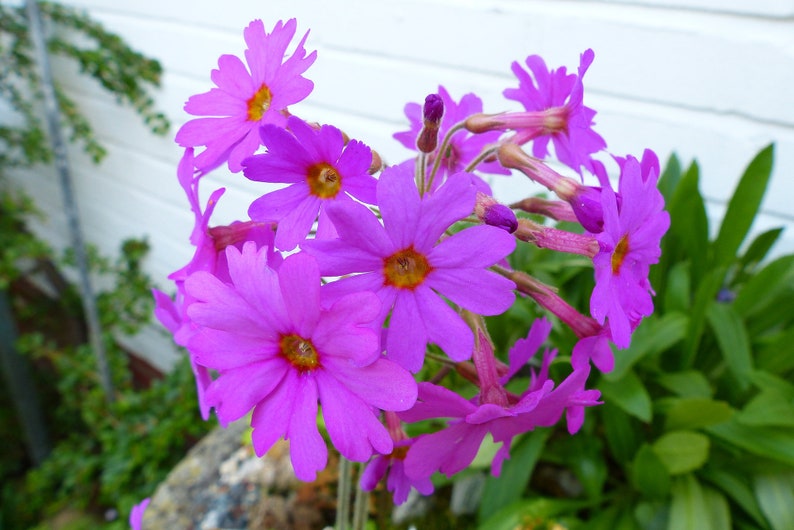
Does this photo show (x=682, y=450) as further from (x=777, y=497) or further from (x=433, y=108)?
(x=433, y=108)

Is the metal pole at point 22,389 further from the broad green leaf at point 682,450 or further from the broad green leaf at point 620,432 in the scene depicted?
the broad green leaf at point 682,450

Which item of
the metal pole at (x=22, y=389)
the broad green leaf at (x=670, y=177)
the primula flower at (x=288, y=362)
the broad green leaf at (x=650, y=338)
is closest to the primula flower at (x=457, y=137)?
the primula flower at (x=288, y=362)

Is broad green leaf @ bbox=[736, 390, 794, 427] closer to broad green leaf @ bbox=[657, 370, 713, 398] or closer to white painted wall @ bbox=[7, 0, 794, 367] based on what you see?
broad green leaf @ bbox=[657, 370, 713, 398]

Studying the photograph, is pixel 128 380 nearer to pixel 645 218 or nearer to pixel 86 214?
pixel 86 214

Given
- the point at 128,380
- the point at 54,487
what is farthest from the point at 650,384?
the point at 54,487

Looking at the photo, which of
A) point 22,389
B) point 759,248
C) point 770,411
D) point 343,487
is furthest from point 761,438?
point 22,389
